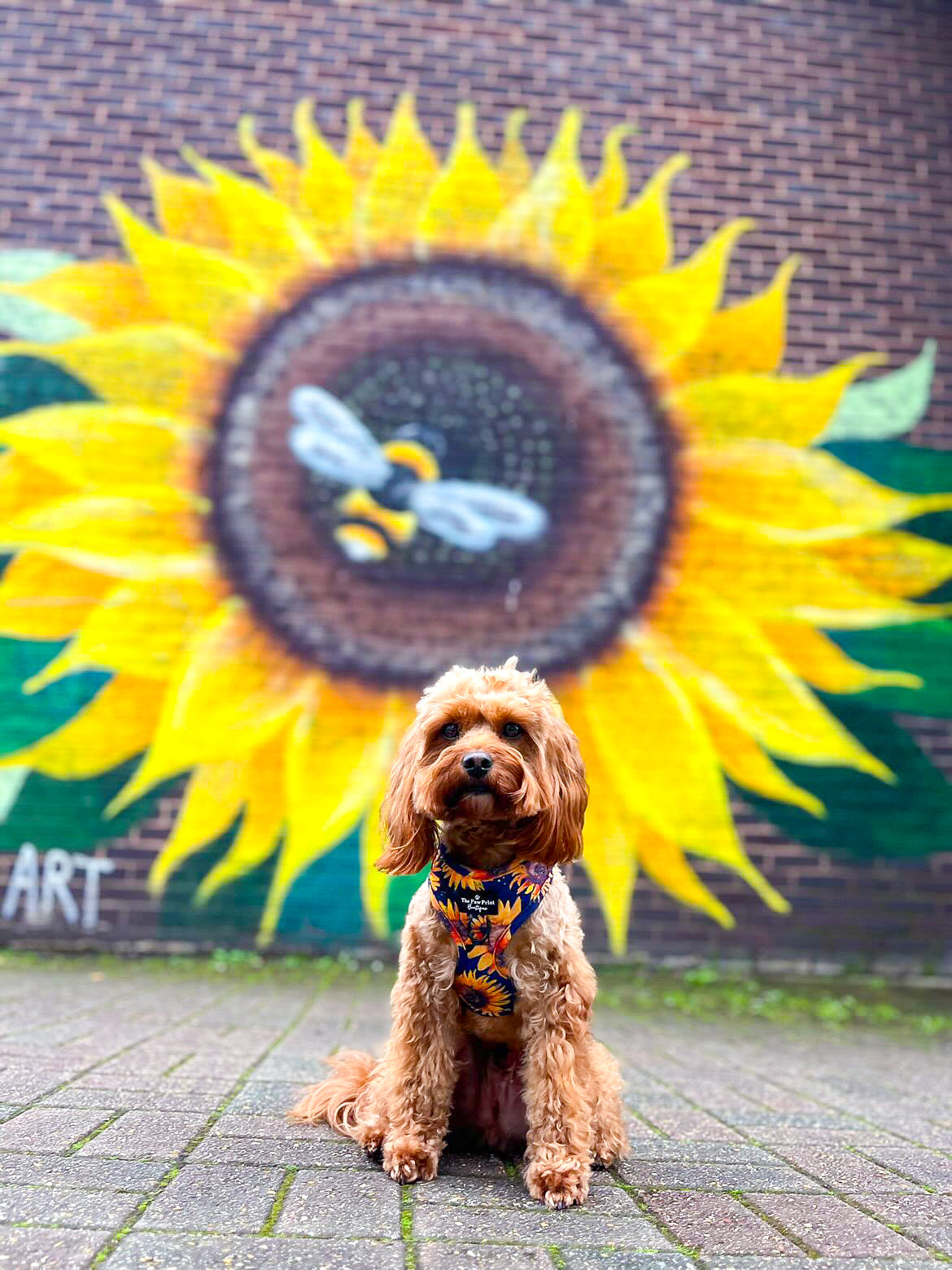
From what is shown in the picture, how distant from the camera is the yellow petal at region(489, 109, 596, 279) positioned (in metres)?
5.94

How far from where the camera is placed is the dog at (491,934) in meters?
2.17

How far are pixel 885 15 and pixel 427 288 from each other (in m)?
3.67

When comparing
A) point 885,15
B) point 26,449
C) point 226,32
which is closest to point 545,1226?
point 26,449

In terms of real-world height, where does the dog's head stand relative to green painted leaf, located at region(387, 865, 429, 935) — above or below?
above

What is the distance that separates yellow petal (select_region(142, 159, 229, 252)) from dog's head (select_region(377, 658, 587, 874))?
4.57 m

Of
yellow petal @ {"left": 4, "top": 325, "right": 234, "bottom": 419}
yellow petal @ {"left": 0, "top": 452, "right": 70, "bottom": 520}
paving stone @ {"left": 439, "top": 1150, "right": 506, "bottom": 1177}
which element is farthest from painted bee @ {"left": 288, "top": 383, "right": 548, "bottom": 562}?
paving stone @ {"left": 439, "top": 1150, "right": 506, "bottom": 1177}

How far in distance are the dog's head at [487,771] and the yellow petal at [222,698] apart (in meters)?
3.33

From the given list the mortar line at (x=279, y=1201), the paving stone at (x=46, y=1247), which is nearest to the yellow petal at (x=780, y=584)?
the mortar line at (x=279, y=1201)

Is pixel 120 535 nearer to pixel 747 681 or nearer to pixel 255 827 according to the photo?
pixel 255 827

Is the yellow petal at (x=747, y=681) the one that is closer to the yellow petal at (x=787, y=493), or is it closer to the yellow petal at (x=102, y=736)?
the yellow petal at (x=787, y=493)

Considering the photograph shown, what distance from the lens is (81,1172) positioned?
209 cm

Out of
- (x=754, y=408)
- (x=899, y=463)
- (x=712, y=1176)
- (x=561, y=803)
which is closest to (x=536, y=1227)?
(x=712, y=1176)

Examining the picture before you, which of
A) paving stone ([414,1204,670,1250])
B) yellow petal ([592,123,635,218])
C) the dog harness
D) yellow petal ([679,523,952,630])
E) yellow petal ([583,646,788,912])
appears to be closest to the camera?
paving stone ([414,1204,670,1250])

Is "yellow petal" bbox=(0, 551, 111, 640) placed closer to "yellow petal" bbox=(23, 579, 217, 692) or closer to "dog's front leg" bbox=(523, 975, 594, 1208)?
"yellow petal" bbox=(23, 579, 217, 692)
